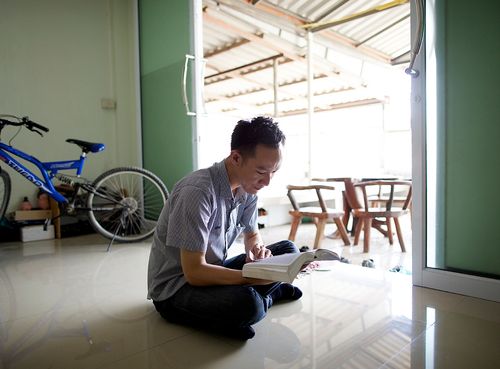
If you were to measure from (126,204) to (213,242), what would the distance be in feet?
6.14

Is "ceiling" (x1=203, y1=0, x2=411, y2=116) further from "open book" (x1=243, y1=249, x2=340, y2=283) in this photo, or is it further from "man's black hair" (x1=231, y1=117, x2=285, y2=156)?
"open book" (x1=243, y1=249, x2=340, y2=283)

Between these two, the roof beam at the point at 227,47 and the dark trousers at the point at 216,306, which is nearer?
the dark trousers at the point at 216,306

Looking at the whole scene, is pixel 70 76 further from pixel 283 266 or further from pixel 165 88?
pixel 283 266

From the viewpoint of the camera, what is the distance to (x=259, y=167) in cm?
119

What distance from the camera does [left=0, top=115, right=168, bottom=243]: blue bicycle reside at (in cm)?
269

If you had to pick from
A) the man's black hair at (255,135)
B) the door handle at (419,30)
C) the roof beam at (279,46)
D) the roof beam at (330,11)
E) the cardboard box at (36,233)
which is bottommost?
the cardboard box at (36,233)

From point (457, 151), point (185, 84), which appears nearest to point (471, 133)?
point (457, 151)

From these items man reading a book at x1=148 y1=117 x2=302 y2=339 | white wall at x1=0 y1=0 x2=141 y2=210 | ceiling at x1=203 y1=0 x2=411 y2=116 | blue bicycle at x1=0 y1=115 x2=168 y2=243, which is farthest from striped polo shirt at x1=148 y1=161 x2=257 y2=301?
ceiling at x1=203 y1=0 x2=411 y2=116

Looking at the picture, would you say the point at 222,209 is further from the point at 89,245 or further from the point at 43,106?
the point at 43,106

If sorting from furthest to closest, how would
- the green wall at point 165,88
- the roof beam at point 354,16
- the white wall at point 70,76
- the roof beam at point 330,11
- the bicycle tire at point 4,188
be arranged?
the roof beam at point 330,11
the roof beam at point 354,16
the white wall at point 70,76
the green wall at point 165,88
the bicycle tire at point 4,188

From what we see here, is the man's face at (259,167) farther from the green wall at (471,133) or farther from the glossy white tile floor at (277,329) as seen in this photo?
the green wall at (471,133)

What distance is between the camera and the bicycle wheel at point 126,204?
9.57 feet

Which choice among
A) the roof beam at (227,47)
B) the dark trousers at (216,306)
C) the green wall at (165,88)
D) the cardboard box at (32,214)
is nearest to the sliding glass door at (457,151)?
the dark trousers at (216,306)

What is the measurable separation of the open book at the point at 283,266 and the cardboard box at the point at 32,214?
8.46 feet
